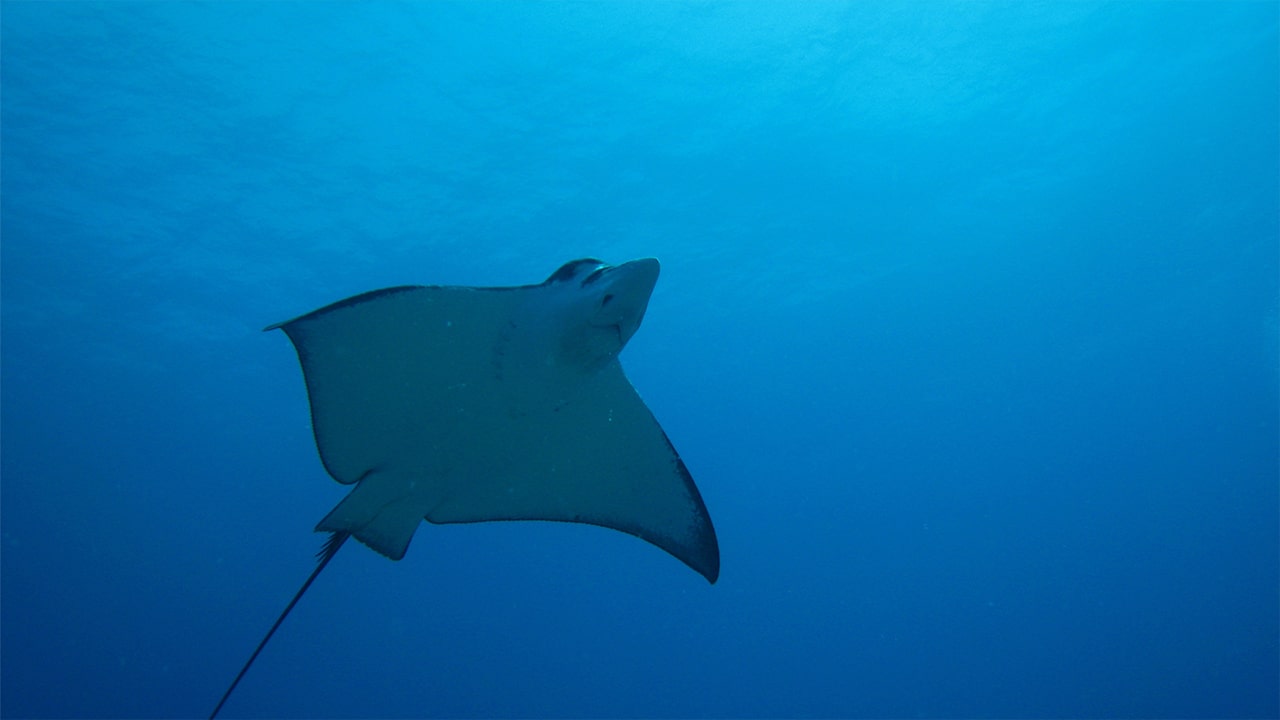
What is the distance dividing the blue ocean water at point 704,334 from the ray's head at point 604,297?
28.2ft

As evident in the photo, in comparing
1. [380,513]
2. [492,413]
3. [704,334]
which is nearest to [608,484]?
[492,413]

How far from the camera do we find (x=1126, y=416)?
87.8 ft

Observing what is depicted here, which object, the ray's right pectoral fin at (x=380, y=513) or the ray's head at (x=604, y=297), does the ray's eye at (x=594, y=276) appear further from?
the ray's right pectoral fin at (x=380, y=513)

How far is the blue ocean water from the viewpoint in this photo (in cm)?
1140

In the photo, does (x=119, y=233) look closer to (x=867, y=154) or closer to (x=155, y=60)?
(x=155, y=60)

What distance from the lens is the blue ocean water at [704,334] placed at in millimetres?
11398

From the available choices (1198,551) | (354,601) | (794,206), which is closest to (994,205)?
(794,206)

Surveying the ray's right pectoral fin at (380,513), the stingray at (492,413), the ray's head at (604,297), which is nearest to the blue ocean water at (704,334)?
the stingray at (492,413)

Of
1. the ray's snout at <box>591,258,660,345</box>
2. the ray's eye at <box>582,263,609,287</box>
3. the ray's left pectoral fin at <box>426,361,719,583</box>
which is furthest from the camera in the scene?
the ray's left pectoral fin at <box>426,361,719,583</box>

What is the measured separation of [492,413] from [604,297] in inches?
43.6

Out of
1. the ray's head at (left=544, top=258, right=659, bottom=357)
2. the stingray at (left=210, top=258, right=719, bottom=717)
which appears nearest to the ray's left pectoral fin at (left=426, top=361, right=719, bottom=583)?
the stingray at (left=210, top=258, right=719, bottom=717)

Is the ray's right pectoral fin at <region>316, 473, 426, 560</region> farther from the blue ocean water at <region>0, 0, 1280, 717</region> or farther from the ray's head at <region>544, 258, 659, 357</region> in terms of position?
the blue ocean water at <region>0, 0, 1280, 717</region>

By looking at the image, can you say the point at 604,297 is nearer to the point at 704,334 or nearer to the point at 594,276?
the point at 594,276

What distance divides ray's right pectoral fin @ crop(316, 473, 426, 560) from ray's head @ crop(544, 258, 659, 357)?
142 cm
